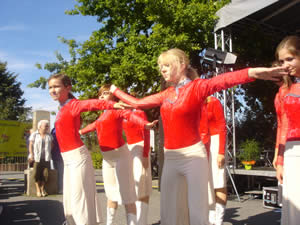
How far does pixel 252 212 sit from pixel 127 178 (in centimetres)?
352

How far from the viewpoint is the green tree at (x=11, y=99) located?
125ft

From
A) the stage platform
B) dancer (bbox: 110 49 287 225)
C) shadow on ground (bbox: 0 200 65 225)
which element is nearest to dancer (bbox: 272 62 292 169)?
dancer (bbox: 110 49 287 225)

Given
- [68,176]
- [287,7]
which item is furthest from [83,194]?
[287,7]

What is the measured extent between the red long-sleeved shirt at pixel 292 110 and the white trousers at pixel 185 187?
2.44 ft

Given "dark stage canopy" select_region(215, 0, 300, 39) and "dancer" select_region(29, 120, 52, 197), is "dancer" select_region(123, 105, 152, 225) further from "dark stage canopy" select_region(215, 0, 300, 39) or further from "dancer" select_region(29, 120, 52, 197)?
"dancer" select_region(29, 120, 52, 197)

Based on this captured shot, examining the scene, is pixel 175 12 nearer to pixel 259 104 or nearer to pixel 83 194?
pixel 259 104

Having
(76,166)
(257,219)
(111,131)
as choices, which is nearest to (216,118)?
(111,131)

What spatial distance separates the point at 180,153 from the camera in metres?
2.71

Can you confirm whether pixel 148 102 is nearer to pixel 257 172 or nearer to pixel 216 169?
pixel 216 169

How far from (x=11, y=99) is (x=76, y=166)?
1543 inches

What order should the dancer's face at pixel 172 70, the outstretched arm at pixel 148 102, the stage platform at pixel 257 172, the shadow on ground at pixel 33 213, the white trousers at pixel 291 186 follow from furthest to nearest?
the stage platform at pixel 257 172 → the shadow on ground at pixel 33 213 → the outstretched arm at pixel 148 102 → the dancer's face at pixel 172 70 → the white trousers at pixel 291 186

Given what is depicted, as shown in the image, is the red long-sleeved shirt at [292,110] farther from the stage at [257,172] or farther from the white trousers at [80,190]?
the stage at [257,172]

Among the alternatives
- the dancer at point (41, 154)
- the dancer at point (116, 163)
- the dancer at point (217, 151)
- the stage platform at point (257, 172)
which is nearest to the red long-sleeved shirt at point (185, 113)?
the dancer at point (116, 163)

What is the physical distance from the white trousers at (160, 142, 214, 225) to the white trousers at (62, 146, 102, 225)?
1.03 m
